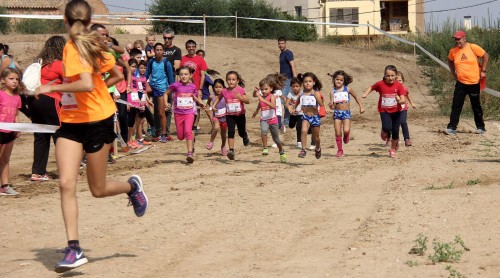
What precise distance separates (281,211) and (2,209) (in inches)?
137

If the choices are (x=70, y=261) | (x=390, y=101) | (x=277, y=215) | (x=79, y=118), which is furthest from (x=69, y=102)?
(x=390, y=101)

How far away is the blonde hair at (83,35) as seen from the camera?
782 cm

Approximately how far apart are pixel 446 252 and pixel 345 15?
2324 inches

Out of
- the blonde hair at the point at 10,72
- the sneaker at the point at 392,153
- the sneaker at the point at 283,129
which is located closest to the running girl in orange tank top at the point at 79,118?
the blonde hair at the point at 10,72

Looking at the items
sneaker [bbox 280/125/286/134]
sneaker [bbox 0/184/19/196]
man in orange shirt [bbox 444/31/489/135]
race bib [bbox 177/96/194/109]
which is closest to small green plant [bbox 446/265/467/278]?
sneaker [bbox 0/184/19/196]

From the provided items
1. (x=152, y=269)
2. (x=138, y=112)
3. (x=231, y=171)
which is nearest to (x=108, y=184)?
(x=152, y=269)

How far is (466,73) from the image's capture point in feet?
63.6

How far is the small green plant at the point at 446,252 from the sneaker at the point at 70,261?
9.28ft

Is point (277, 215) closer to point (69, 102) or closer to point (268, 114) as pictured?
point (69, 102)

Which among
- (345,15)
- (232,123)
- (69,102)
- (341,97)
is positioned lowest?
(232,123)

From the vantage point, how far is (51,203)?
12008mm

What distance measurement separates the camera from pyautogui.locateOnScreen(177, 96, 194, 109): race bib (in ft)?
53.0

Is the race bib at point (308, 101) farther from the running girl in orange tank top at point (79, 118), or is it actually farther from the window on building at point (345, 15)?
the window on building at point (345, 15)

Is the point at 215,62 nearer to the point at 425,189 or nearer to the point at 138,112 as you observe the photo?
the point at 138,112
